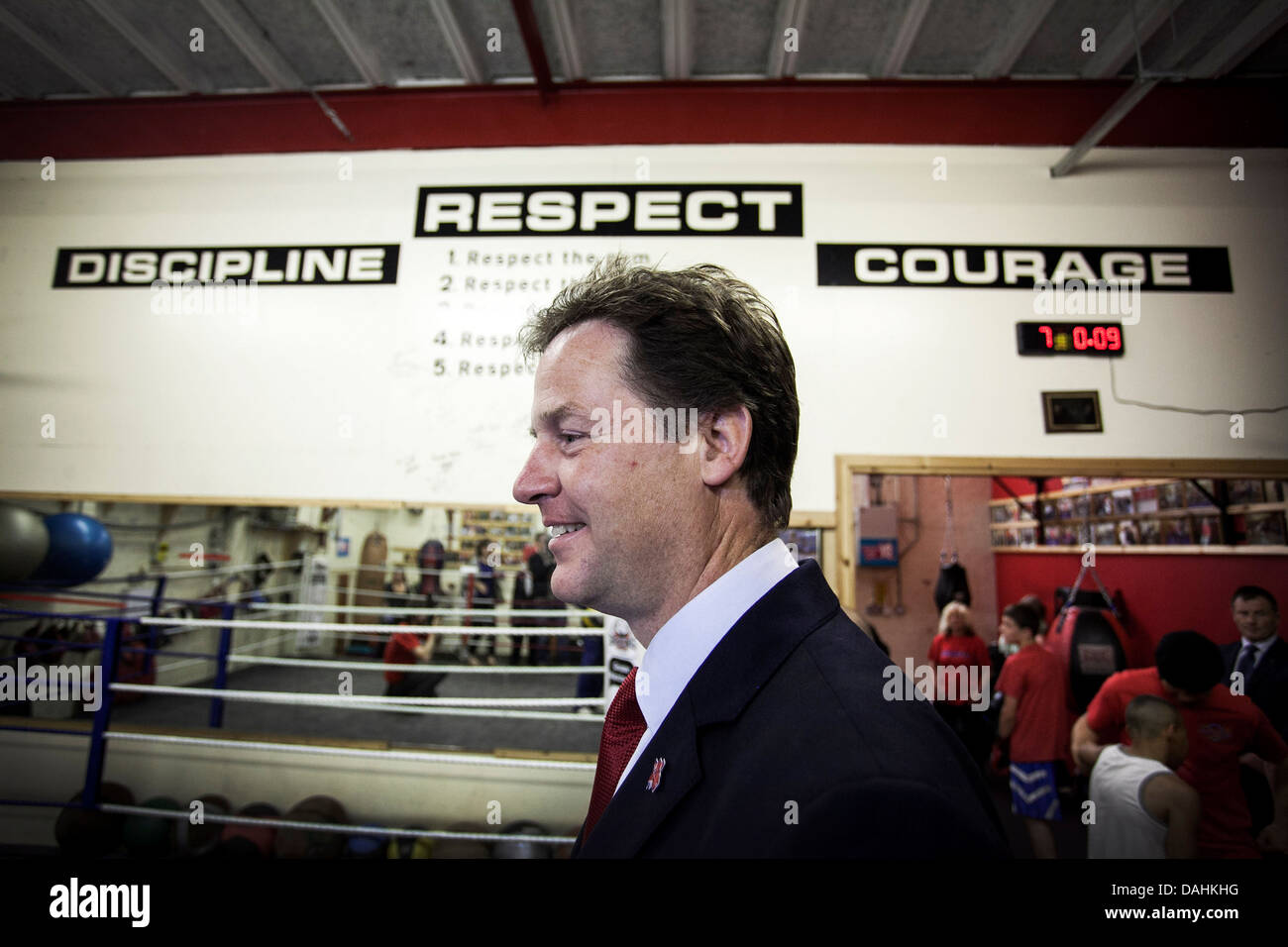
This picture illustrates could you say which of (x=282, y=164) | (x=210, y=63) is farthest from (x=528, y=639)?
(x=210, y=63)

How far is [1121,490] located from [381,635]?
781 centimetres

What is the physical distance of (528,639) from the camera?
6770mm

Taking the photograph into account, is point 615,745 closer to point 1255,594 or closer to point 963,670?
point 1255,594

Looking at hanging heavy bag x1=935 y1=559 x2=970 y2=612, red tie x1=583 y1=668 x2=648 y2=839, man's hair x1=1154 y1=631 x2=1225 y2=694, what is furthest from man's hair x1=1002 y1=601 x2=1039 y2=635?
red tie x1=583 y1=668 x2=648 y2=839

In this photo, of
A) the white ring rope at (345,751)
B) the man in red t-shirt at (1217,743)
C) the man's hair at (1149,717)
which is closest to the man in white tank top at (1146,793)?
the man's hair at (1149,717)

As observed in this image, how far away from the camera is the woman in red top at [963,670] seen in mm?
3637

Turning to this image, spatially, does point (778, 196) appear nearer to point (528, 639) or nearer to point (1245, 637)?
point (1245, 637)

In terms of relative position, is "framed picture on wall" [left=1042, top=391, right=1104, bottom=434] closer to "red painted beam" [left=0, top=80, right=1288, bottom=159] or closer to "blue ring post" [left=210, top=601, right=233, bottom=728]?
"red painted beam" [left=0, top=80, right=1288, bottom=159]

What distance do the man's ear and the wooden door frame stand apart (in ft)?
7.45

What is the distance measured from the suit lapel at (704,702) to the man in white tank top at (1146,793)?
6.00ft

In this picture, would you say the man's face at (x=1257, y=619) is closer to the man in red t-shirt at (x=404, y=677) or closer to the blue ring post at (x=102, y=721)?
the man in red t-shirt at (x=404, y=677)

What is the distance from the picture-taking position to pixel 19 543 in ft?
10.2

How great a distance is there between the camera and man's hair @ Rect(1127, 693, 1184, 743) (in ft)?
5.97
